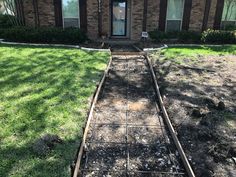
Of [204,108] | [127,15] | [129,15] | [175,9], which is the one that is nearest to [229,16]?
[175,9]

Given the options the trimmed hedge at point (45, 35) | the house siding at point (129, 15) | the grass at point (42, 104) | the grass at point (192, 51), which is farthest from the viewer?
the house siding at point (129, 15)

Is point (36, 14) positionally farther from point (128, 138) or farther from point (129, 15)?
point (128, 138)

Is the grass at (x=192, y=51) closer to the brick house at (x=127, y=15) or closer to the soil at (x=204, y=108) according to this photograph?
the soil at (x=204, y=108)

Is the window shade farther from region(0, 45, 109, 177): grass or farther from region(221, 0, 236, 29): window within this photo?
region(0, 45, 109, 177): grass

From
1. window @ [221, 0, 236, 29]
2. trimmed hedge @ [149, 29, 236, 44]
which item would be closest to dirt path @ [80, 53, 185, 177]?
trimmed hedge @ [149, 29, 236, 44]

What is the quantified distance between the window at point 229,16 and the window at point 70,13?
385 inches

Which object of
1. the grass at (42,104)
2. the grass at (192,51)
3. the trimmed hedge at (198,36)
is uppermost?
the trimmed hedge at (198,36)

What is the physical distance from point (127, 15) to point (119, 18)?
1.88ft

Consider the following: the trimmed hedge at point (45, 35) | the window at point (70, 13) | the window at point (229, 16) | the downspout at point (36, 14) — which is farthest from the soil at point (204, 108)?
the downspout at point (36, 14)

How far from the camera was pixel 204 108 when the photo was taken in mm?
8258

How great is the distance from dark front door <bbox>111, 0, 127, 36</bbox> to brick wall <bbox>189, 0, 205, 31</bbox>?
4445 mm

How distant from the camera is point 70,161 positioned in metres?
5.55

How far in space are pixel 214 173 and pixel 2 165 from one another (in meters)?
3.85

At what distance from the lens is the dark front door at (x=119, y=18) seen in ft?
64.2
